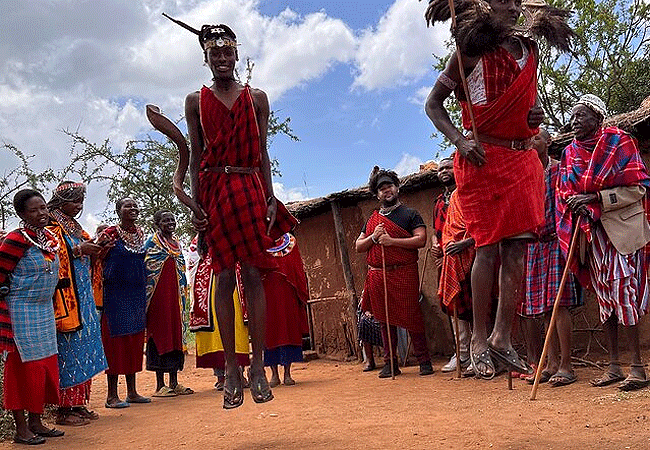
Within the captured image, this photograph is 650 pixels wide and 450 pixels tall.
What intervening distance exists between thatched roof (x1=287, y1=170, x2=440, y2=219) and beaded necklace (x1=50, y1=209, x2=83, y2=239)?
4.52m

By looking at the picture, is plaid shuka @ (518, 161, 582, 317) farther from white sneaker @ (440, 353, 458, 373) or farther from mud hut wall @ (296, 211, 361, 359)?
mud hut wall @ (296, 211, 361, 359)

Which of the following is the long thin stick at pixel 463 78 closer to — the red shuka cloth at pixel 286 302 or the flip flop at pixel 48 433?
the flip flop at pixel 48 433

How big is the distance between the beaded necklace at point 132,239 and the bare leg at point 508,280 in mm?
5085

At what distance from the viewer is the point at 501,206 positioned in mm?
3770

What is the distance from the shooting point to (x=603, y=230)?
605 centimetres

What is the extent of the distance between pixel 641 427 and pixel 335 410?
263 centimetres

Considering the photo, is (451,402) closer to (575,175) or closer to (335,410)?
(335,410)

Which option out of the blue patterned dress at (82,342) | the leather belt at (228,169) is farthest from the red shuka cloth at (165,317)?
the leather belt at (228,169)

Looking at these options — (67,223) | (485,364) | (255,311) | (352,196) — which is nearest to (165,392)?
(67,223)

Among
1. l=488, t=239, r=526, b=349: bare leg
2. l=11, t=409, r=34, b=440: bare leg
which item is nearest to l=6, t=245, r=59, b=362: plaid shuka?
l=11, t=409, r=34, b=440: bare leg

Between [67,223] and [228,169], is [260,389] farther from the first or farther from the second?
[67,223]

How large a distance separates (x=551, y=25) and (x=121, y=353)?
584 centimetres

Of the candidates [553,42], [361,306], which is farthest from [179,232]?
[553,42]

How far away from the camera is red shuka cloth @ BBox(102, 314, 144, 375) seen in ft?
25.3
